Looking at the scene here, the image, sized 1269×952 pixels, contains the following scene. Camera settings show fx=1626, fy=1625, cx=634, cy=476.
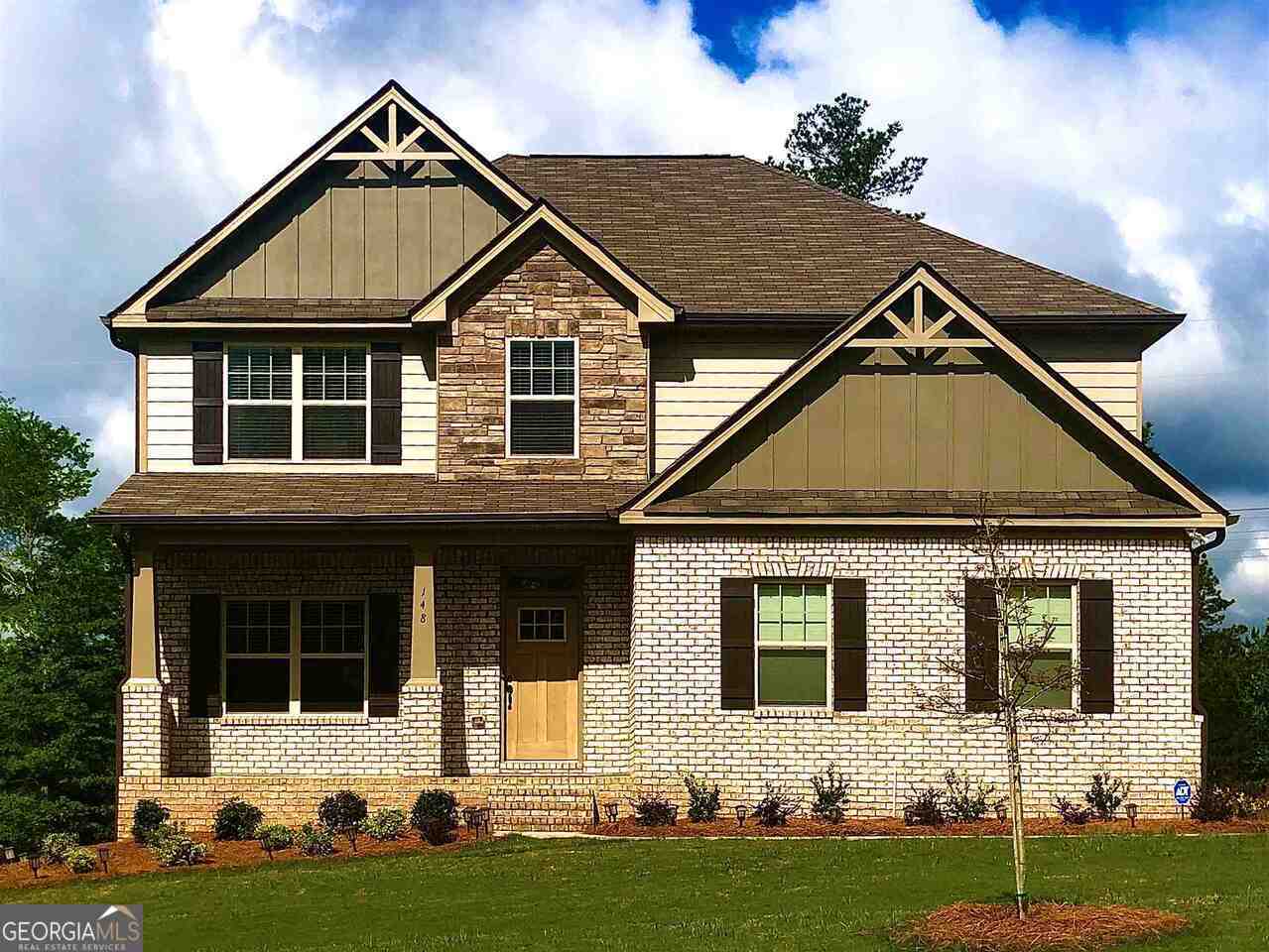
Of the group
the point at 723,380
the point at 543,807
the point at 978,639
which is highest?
the point at 723,380

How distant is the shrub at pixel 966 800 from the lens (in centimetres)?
1769

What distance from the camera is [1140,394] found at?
822 inches

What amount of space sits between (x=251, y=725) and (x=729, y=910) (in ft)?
30.2

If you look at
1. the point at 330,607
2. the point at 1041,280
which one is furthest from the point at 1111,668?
the point at 330,607

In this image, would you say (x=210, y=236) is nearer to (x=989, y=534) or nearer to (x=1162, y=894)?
(x=989, y=534)

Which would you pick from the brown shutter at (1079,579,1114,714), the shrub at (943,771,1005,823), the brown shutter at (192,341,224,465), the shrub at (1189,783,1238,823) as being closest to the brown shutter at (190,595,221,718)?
the brown shutter at (192,341,224,465)

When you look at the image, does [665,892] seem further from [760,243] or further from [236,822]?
[760,243]

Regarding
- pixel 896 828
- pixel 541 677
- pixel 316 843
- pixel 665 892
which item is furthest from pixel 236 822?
pixel 896 828

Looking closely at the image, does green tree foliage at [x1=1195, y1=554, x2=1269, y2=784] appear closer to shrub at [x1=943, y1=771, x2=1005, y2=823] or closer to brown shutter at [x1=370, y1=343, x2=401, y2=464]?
shrub at [x1=943, y1=771, x2=1005, y2=823]

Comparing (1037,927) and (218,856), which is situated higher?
(1037,927)

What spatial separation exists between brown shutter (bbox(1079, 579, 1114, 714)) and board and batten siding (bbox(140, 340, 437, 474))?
814cm

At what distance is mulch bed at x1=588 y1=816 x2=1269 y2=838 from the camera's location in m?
16.9

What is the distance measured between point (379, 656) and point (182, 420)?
3.92m

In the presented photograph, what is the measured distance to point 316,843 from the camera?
1717 centimetres
